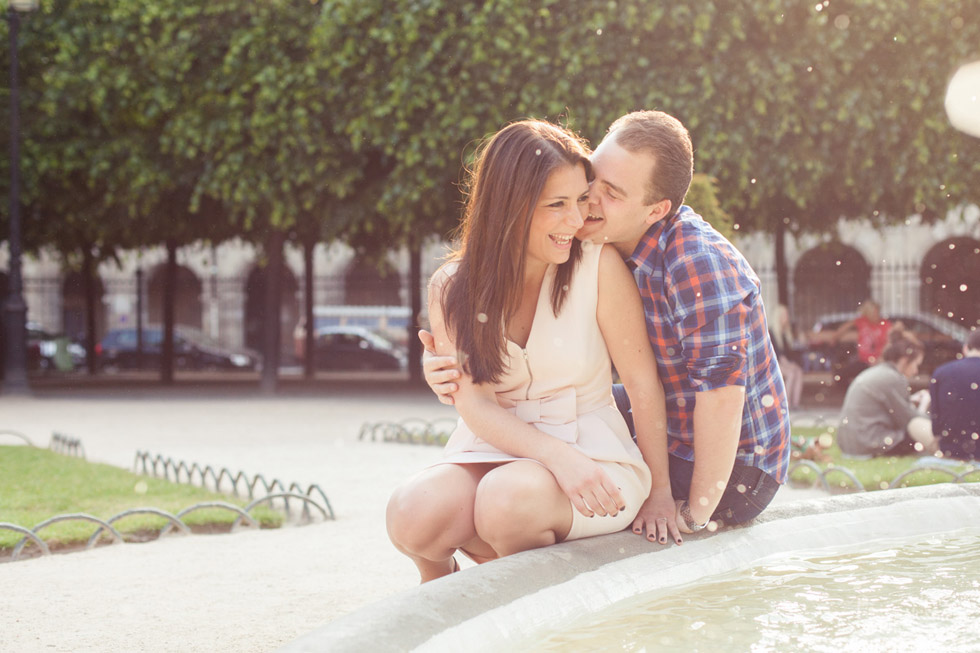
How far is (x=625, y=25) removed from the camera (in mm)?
14430

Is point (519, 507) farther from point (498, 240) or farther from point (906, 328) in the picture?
point (906, 328)

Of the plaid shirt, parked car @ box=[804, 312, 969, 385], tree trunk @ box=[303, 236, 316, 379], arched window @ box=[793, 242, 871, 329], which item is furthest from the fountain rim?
arched window @ box=[793, 242, 871, 329]

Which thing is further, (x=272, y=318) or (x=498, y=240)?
(x=272, y=318)

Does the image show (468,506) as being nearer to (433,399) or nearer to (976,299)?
(433,399)

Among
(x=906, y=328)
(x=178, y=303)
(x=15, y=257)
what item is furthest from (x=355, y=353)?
(x=906, y=328)

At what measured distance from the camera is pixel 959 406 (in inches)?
287

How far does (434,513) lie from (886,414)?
653 centimetres

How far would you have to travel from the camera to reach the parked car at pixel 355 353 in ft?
104

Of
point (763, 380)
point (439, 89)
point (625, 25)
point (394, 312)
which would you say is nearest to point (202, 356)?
point (394, 312)

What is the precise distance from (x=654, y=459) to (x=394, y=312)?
33.0 m

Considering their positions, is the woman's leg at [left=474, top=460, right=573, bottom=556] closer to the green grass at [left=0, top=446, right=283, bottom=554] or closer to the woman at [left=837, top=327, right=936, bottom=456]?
the green grass at [left=0, top=446, right=283, bottom=554]

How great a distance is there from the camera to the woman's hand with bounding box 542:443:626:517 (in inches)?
116

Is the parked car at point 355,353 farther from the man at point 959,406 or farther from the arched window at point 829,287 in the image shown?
the man at point 959,406

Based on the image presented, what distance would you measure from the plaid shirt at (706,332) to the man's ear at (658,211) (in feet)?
0.16
